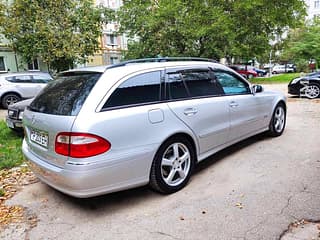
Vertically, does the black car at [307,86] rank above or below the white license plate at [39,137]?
below

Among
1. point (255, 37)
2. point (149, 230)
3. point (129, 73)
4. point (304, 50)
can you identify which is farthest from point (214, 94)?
point (304, 50)

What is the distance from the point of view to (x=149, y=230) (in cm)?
279

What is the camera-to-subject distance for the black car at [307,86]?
10953 mm

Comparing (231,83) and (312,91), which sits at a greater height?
(231,83)

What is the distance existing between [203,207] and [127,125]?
3.90 feet

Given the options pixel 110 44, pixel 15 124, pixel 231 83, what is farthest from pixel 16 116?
pixel 110 44

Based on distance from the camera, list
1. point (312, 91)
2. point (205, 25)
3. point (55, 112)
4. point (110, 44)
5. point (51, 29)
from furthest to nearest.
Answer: point (110, 44), point (205, 25), point (51, 29), point (312, 91), point (55, 112)

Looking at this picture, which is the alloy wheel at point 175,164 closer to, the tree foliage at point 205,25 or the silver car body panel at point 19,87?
the silver car body panel at point 19,87

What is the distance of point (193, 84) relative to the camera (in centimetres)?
395

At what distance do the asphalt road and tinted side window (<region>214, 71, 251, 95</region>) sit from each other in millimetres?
1083

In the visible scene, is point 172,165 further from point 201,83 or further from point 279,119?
point 279,119

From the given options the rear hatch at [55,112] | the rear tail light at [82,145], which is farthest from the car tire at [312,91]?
the rear tail light at [82,145]

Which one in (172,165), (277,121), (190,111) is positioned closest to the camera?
(172,165)

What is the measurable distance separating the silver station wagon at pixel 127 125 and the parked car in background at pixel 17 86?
29.3 feet
